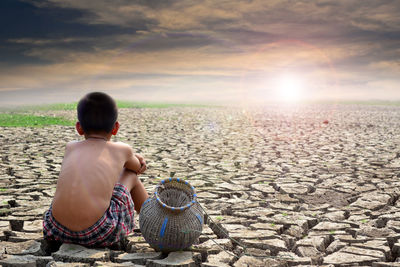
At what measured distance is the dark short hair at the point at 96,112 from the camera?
2.75 meters

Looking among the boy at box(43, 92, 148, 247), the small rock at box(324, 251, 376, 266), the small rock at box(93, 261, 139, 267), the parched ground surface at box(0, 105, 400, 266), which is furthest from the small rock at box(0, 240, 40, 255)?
the small rock at box(324, 251, 376, 266)

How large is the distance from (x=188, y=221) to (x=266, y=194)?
198cm

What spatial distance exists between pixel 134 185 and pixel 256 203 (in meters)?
1.46

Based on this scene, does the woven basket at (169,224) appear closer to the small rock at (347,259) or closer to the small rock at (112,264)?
the small rock at (112,264)

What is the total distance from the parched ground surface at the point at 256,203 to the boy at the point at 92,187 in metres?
0.13

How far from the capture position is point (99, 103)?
275cm

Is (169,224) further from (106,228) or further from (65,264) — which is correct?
(65,264)

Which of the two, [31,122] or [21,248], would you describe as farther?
[31,122]

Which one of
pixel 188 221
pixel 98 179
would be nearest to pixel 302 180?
pixel 188 221

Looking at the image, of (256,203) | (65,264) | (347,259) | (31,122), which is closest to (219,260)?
(347,259)

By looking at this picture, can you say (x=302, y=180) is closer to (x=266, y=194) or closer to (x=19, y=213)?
(x=266, y=194)

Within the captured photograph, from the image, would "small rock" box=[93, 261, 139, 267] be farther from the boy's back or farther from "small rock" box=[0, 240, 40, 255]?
"small rock" box=[0, 240, 40, 255]

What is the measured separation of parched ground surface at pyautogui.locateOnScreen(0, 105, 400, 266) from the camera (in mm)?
2826

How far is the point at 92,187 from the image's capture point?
2.73m
